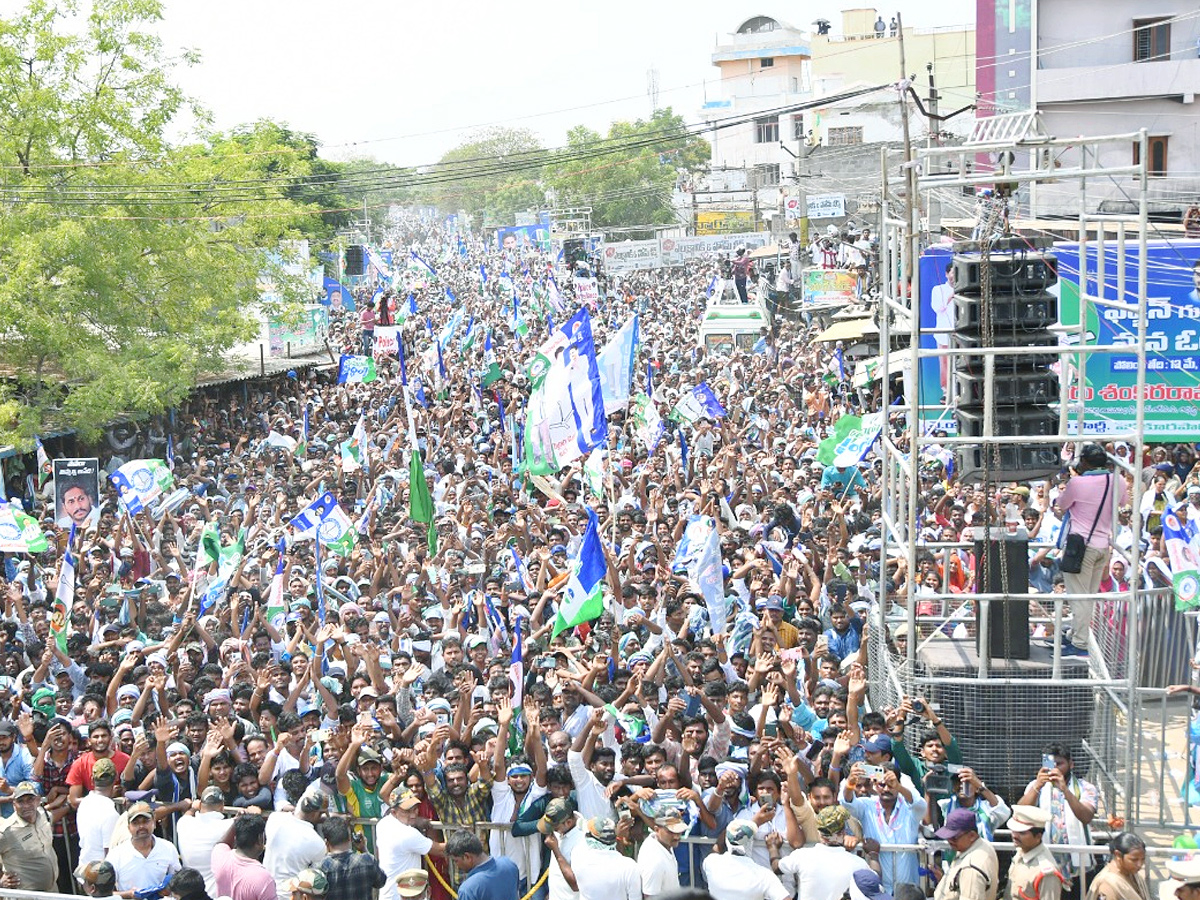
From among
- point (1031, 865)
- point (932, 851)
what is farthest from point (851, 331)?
point (1031, 865)

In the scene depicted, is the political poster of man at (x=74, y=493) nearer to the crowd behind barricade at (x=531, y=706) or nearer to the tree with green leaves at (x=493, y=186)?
the crowd behind barricade at (x=531, y=706)

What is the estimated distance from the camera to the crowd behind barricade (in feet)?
22.7

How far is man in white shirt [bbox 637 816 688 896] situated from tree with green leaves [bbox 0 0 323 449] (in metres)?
15.7

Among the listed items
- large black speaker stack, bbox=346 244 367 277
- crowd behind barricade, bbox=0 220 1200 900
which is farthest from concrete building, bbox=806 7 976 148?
crowd behind barricade, bbox=0 220 1200 900

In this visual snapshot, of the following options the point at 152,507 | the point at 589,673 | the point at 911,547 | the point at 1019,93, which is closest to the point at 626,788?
the point at 589,673

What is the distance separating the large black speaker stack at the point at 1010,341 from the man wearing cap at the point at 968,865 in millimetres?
2647

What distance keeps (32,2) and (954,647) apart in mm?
18298

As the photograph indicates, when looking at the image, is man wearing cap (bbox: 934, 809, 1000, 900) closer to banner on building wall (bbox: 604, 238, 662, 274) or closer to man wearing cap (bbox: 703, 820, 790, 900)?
man wearing cap (bbox: 703, 820, 790, 900)

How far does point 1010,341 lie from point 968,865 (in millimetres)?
3438

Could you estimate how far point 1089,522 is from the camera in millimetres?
9172

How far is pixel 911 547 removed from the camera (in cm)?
848

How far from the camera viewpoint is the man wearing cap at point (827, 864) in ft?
21.7

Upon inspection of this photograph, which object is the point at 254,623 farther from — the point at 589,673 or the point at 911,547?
the point at 911,547

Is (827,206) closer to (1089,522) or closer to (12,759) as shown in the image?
(1089,522)
